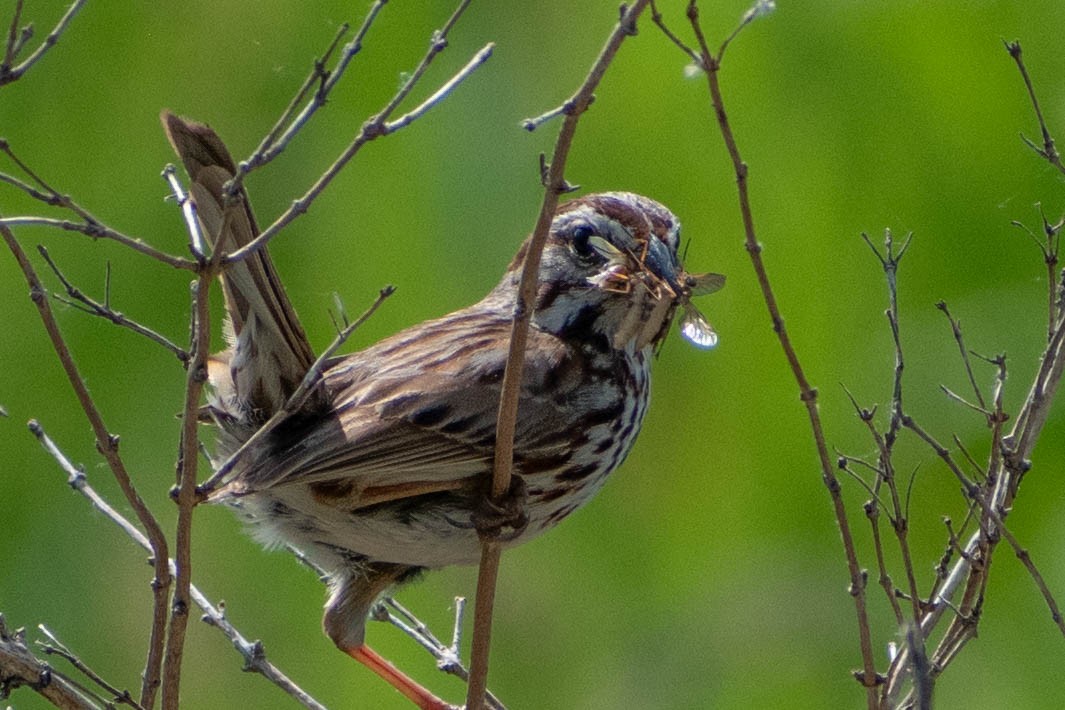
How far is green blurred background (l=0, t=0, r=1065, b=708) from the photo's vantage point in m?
5.37

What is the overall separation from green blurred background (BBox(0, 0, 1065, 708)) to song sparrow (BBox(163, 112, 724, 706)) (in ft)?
5.63

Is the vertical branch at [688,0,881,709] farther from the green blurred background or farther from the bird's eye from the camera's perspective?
the green blurred background

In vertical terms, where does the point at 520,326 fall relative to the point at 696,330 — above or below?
below

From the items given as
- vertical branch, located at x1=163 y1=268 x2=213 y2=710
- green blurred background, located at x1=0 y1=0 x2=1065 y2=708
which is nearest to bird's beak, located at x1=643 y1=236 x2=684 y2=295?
vertical branch, located at x1=163 y1=268 x2=213 y2=710

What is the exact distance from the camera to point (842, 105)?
5633 millimetres

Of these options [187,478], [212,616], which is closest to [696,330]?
[187,478]

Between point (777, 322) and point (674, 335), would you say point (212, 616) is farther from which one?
point (674, 335)

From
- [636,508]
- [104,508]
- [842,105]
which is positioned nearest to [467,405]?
[104,508]

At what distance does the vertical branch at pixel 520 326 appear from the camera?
248cm

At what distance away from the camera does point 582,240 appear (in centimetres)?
374

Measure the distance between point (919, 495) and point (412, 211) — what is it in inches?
79.4

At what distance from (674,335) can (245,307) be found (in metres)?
2.23

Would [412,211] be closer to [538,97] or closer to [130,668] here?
[538,97]

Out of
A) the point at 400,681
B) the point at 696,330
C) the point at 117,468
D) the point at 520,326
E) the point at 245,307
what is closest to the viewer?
the point at 117,468
